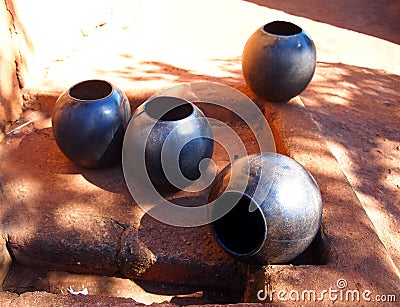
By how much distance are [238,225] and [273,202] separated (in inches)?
22.9

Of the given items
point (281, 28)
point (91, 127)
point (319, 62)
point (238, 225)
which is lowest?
point (319, 62)

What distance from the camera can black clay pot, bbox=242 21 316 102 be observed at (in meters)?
3.59

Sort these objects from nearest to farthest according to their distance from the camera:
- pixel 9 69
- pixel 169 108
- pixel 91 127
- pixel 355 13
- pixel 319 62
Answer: pixel 91 127 < pixel 169 108 < pixel 9 69 < pixel 319 62 < pixel 355 13

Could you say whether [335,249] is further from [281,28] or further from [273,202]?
[281,28]

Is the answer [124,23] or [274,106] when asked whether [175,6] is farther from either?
[274,106]

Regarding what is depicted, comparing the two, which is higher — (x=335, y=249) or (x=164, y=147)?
(x=164, y=147)

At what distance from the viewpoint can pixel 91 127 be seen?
3.07 m

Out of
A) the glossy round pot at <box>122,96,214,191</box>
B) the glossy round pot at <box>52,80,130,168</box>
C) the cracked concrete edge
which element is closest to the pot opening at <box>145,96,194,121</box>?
the glossy round pot at <box>122,96,214,191</box>

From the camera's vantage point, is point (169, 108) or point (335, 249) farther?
point (169, 108)

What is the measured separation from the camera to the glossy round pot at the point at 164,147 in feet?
9.33

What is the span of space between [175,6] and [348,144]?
18.9 ft

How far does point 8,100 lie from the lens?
3791 millimetres

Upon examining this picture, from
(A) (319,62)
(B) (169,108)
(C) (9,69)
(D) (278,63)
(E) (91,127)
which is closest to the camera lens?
(E) (91,127)

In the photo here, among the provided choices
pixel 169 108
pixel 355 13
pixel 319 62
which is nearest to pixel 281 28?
pixel 169 108
